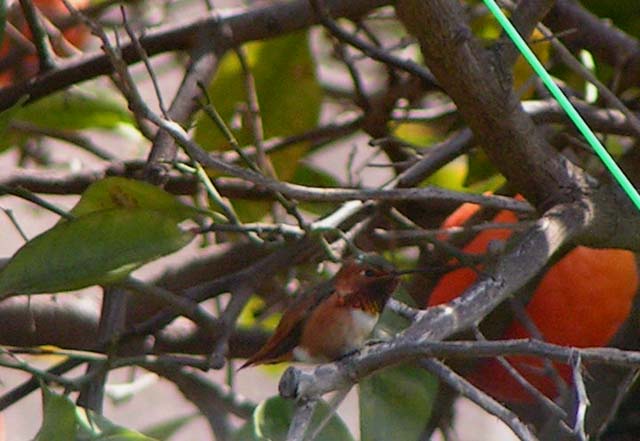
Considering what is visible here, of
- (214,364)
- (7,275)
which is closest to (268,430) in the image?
(214,364)

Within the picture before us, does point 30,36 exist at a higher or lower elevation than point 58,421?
higher

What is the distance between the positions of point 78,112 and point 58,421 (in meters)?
0.52

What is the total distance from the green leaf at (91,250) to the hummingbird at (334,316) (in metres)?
0.08

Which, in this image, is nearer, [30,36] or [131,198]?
[131,198]

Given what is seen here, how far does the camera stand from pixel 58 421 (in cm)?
63

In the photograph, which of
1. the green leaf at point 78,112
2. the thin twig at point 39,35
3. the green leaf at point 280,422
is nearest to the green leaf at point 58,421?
the green leaf at point 280,422

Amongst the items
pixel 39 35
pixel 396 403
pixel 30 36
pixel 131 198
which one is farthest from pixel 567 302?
pixel 30 36

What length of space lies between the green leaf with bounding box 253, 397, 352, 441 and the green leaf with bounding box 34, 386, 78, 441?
0.33ft

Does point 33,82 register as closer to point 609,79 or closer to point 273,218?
point 273,218

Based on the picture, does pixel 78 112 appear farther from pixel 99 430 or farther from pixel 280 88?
pixel 99 430

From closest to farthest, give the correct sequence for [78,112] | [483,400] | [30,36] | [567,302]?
[483,400] < [567,302] < [78,112] < [30,36]

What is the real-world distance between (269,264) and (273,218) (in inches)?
8.6

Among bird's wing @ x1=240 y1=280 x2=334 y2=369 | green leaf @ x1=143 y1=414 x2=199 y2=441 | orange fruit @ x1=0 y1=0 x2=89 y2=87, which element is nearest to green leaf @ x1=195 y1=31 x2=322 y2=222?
orange fruit @ x1=0 y1=0 x2=89 y2=87

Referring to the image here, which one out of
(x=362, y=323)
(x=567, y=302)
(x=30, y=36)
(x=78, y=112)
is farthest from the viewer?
(x=30, y=36)
